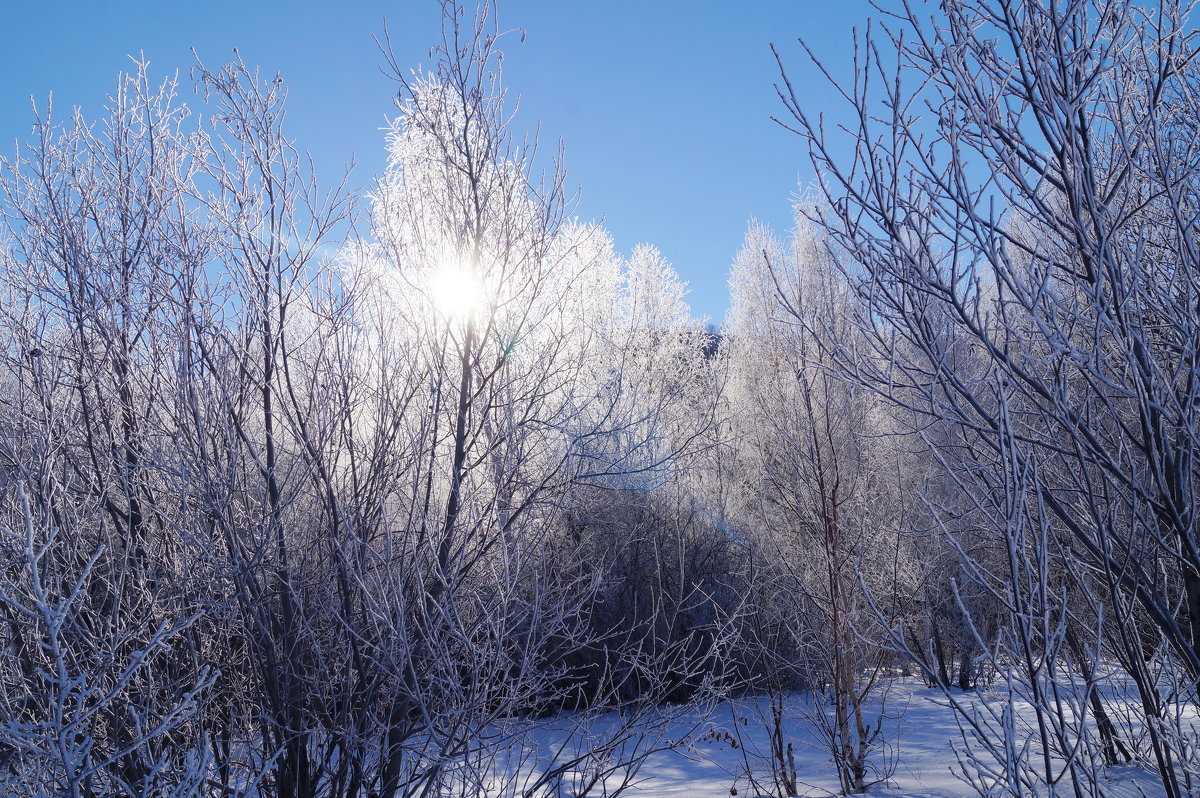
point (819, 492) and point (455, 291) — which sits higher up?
point (455, 291)

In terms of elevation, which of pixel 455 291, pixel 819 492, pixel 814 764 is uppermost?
pixel 455 291

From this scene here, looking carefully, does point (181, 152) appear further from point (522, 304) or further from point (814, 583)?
point (814, 583)

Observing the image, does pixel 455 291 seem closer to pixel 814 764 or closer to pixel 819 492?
pixel 819 492

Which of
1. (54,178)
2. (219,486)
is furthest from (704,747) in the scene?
(54,178)

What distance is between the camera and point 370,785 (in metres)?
4.16

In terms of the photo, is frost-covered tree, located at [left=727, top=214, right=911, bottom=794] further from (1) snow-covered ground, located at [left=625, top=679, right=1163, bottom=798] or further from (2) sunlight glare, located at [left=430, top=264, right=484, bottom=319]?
(2) sunlight glare, located at [left=430, top=264, right=484, bottom=319]

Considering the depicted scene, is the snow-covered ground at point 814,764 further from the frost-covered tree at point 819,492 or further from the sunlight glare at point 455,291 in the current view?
the sunlight glare at point 455,291

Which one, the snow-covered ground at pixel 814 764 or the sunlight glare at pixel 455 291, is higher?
the sunlight glare at pixel 455 291

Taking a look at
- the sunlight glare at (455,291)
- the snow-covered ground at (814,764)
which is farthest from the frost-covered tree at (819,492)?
the sunlight glare at (455,291)

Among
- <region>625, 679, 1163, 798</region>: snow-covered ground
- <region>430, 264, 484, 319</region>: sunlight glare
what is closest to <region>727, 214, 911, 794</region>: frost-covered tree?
<region>625, 679, 1163, 798</region>: snow-covered ground

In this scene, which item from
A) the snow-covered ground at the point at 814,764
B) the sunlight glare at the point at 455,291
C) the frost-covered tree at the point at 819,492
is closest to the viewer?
the sunlight glare at the point at 455,291

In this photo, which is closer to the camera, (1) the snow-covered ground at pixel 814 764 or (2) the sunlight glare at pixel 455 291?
(2) the sunlight glare at pixel 455 291

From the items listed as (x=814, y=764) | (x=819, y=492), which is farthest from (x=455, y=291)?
(x=814, y=764)

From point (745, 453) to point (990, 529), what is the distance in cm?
1390
